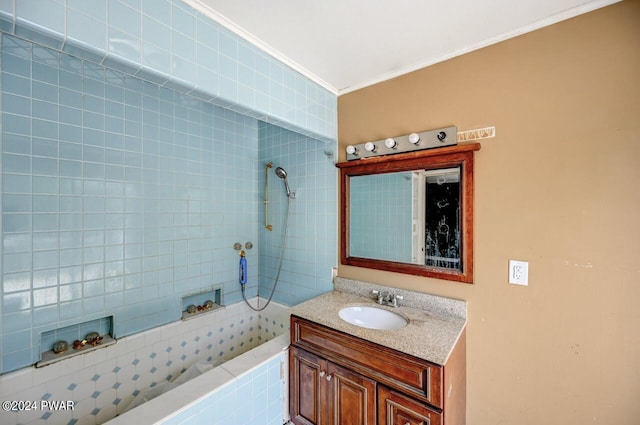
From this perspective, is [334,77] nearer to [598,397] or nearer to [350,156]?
[350,156]

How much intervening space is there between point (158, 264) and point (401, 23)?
234 centimetres

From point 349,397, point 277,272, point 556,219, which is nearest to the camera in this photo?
point 556,219

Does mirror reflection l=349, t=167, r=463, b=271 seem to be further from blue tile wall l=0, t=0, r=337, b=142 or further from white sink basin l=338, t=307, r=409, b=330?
blue tile wall l=0, t=0, r=337, b=142

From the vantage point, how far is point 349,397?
1.42 metres

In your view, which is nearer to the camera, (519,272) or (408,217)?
(519,272)

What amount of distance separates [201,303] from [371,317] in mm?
1608

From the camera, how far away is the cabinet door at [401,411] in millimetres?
1165

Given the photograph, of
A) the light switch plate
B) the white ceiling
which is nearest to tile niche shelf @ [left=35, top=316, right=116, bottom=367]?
the white ceiling

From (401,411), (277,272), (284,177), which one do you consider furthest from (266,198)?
(401,411)

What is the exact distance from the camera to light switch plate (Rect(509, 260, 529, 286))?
1390 mm

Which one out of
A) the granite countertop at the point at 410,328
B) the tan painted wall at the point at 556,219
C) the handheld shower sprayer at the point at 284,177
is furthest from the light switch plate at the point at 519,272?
the handheld shower sprayer at the point at 284,177

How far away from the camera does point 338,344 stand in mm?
1453

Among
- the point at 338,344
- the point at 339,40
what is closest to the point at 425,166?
the point at 339,40

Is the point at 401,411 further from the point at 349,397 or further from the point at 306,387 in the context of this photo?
the point at 306,387
